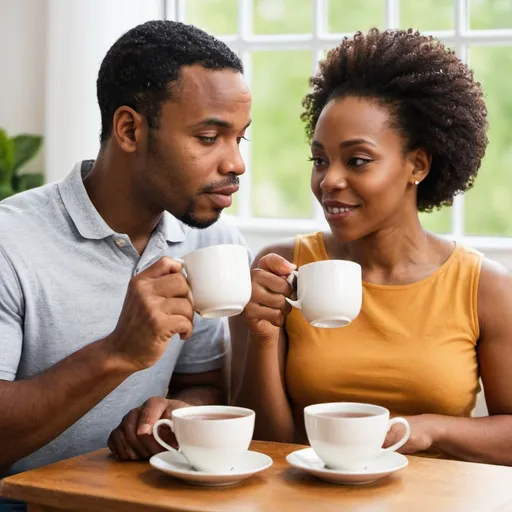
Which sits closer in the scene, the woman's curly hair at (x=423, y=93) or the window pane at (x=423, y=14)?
the woman's curly hair at (x=423, y=93)

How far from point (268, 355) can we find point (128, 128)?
51cm

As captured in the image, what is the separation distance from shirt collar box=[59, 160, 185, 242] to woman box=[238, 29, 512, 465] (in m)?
0.35

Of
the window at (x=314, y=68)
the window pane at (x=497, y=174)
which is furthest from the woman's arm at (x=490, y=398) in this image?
the window pane at (x=497, y=174)

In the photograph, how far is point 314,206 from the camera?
10.9 feet

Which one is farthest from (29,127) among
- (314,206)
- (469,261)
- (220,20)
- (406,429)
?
(406,429)

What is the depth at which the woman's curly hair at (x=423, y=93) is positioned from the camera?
1.89 metres

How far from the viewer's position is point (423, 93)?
1898 mm

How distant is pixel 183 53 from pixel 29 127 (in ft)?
6.45

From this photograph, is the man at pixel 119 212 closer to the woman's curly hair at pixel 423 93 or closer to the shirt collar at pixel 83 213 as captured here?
the shirt collar at pixel 83 213

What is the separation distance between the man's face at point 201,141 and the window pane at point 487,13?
1.76 m

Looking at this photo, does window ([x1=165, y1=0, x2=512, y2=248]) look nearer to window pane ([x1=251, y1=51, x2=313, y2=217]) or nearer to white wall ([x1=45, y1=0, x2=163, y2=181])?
window pane ([x1=251, y1=51, x2=313, y2=217])

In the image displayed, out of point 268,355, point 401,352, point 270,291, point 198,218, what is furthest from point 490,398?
point 198,218

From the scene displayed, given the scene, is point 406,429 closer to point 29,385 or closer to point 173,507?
point 173,507

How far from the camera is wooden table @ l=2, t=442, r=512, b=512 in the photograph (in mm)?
1227
